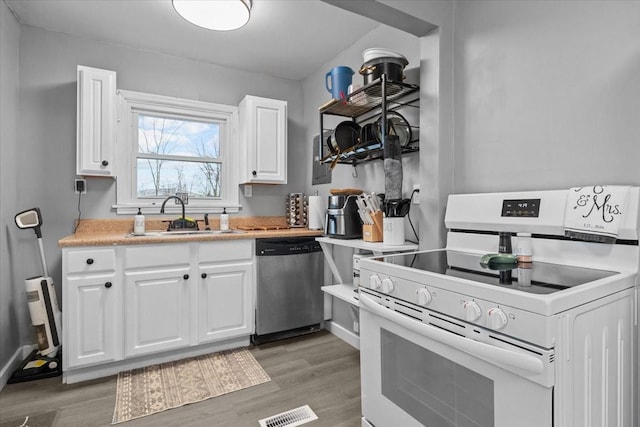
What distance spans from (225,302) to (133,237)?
80 cm

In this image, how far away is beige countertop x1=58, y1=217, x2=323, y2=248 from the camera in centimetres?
212

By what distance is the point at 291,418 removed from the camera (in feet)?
5.59

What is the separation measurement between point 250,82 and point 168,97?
80 centimetres

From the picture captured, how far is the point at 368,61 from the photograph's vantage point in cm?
188

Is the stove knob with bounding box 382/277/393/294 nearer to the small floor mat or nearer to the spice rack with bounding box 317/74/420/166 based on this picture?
the spice rack with bounding box 317/74/420/166

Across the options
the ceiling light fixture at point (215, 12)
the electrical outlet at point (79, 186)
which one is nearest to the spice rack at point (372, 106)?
the ceiling light fixture at point (215, 12)

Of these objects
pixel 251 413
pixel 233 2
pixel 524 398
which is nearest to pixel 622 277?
pixel 524 398

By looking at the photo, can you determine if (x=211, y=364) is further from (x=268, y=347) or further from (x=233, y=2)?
(x=233, y=2)

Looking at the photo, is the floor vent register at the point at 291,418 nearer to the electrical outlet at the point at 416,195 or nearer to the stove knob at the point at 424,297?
the stove knob at the point at 424,297

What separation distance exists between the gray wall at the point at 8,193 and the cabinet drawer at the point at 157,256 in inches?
31.4

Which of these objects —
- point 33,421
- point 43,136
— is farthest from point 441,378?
point 43,136

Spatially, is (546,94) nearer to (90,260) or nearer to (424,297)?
(424,297)

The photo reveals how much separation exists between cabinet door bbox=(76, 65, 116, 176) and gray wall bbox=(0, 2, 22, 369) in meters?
0.39

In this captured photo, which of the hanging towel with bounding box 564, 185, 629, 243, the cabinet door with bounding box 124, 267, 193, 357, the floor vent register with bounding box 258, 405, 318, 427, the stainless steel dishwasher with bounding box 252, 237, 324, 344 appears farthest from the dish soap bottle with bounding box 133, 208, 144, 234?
the hanging towel with bounding box 564, 185, 629, 243
